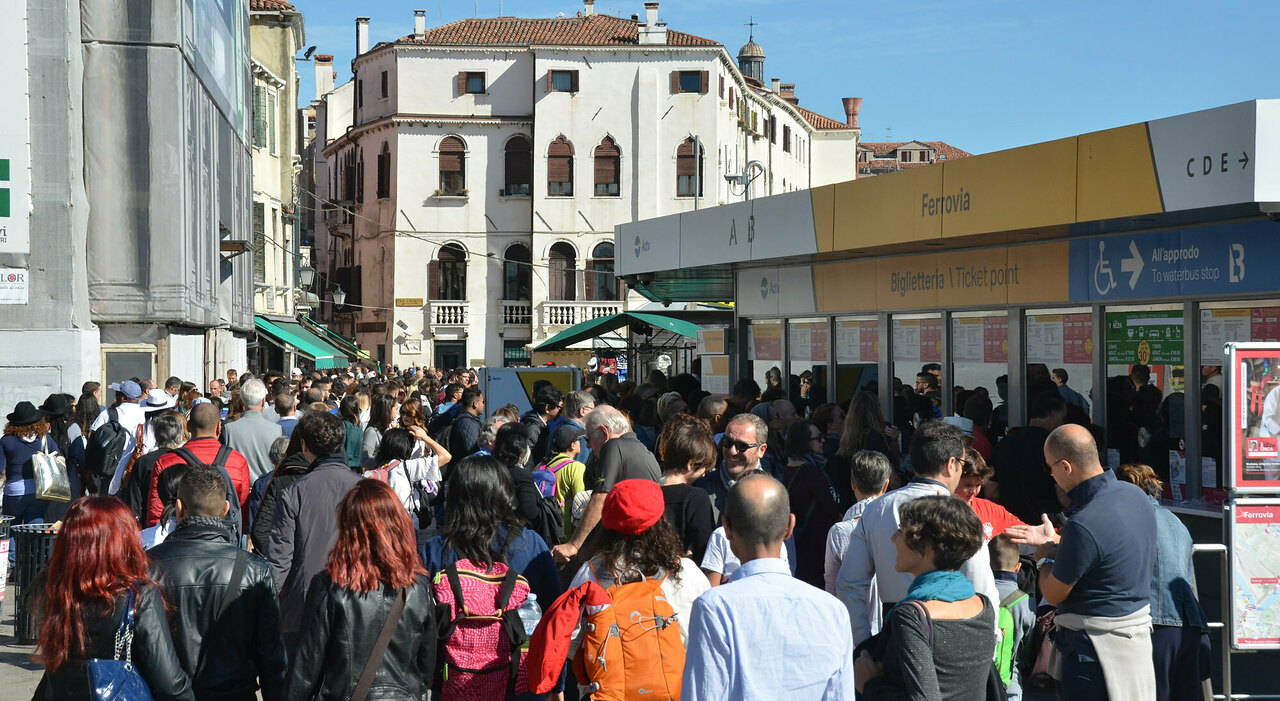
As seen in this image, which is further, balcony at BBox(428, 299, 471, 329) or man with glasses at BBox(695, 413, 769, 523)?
balcony at BBox(428, 299, 471, 329)

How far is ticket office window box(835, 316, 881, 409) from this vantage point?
583 inches

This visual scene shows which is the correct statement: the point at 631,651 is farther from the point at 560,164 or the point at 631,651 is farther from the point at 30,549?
the point at 560,164

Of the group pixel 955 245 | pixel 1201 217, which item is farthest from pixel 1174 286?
pixel 955 245

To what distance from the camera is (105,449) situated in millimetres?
11461

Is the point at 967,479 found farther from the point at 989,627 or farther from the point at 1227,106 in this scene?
the point at 1227,106

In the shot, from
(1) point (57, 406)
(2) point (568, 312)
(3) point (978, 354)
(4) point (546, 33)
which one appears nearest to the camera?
(3) point (978, 354)

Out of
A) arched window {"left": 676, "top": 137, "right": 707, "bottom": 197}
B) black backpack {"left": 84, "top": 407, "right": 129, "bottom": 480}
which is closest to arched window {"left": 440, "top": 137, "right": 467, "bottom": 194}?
arched window {"left": 676, "top": 137, "right": 707, "bottom": 197}

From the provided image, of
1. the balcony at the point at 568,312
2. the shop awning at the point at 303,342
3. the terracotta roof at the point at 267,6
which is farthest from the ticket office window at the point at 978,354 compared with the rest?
the balcony at the point at 568,312

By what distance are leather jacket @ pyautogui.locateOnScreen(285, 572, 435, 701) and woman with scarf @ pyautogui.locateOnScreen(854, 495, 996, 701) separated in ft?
5.08

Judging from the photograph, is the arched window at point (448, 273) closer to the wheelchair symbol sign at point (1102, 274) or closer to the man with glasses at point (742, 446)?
the wheelchair symbol sign at point (1102, 274)

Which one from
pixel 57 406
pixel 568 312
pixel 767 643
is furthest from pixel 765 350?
pixel 568 312

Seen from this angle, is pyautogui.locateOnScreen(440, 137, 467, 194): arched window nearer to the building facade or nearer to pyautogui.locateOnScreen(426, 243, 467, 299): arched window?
pyautogui.locateOnScreen(426, 243, 467, 299): arched window

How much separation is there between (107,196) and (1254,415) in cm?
1659

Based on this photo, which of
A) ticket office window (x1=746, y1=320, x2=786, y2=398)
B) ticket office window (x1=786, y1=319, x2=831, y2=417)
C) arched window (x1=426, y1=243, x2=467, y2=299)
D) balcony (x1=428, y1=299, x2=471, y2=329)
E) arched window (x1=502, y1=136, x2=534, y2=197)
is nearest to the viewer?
ticket office window (x1=786, y1=319, x2=831, y2=417)
